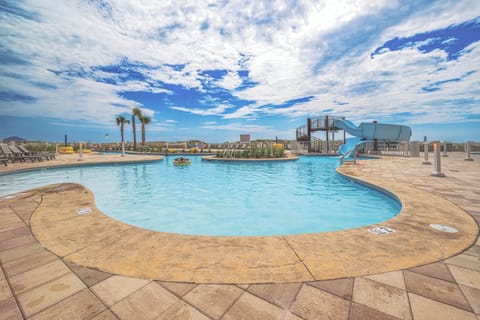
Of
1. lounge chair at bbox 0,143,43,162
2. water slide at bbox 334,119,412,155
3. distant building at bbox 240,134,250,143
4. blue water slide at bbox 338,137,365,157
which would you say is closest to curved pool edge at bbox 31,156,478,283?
lounge chair at bbox 0,143,43,162

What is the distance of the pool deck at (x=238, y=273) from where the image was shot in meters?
1.27

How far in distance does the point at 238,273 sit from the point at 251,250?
0.44m

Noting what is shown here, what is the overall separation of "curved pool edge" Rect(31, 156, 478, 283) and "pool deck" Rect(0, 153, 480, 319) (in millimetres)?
12

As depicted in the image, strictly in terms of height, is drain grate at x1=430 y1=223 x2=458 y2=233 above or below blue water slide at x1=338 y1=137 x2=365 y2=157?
below

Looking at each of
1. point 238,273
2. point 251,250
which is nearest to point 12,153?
point 251,250

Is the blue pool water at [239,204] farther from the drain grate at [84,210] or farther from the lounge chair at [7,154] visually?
the lounge chair at [7,154]

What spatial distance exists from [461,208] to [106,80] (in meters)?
28.4

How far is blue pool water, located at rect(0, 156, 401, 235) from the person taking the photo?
14.6 feet

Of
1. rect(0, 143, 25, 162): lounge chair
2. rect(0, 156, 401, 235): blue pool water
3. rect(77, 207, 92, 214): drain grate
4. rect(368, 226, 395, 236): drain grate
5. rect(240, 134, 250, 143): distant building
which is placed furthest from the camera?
rect(240, 134, 250, 143): distant building

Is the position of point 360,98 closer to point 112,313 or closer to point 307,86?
point 307,86

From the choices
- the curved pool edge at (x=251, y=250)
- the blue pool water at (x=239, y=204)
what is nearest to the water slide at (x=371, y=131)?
the blue pool water at (x=239, y=204)

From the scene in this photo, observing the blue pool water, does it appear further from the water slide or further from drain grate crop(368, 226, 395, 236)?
the water slide

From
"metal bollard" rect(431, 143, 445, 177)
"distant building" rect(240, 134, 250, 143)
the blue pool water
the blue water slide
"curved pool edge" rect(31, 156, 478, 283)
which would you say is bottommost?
the blue pool water

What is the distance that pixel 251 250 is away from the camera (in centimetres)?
211
